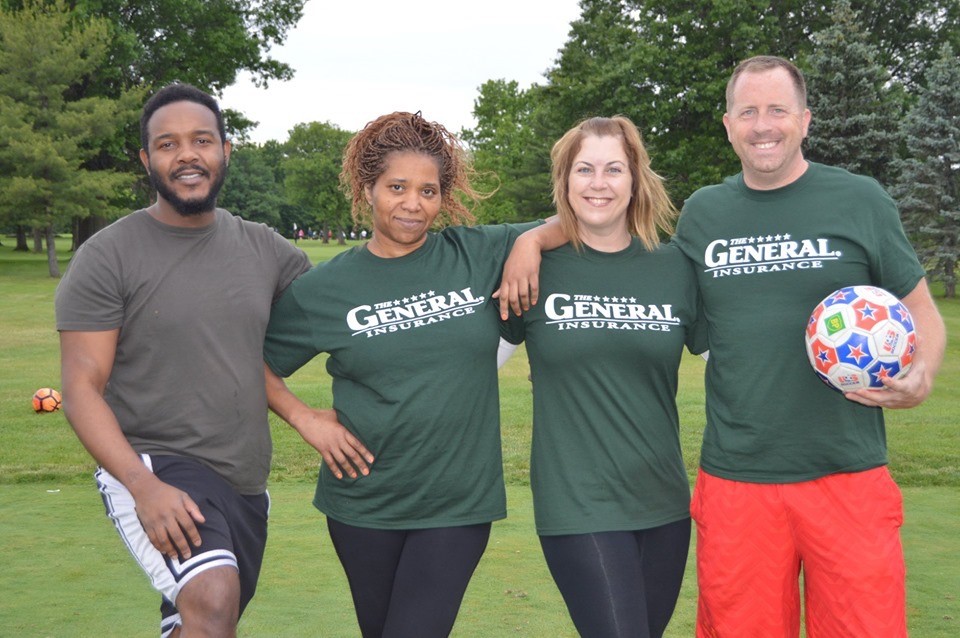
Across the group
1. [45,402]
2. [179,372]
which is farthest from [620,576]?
[45,402]

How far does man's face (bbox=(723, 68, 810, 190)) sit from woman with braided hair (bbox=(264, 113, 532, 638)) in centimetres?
104

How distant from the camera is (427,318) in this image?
3.48 meters

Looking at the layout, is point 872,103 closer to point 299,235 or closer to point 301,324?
point 301,324

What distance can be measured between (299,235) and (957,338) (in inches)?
3981

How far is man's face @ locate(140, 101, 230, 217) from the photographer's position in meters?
3.59

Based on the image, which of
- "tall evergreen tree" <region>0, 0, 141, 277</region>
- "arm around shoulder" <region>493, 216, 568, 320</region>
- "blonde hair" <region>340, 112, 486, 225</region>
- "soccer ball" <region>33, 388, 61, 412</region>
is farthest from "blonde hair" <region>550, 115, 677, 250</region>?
"tall evergreen tree" <region>0, 0, 141, 277</region>

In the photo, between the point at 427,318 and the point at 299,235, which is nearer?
the point at 427,318

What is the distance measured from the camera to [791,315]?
3.57 meters

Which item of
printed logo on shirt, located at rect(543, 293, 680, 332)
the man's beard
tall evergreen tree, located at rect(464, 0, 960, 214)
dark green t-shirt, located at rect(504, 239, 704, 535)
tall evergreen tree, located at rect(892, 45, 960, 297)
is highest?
tall evergreen tree, located at rect(464, 0, 960, 214)

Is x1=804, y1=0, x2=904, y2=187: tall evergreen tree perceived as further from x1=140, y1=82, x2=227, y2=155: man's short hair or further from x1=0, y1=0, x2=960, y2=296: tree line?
x1=140, y1=82, x2=227, y2=155: man's short hair

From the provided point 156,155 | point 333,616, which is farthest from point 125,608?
point 156,155

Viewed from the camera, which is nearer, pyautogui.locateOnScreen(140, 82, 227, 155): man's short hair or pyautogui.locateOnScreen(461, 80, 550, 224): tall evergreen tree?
pyautogui.locateOnScreen(140, 82, 227, 155): man's short hair

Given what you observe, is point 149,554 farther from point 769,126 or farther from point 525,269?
point 769,126

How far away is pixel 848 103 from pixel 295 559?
1297 inches
